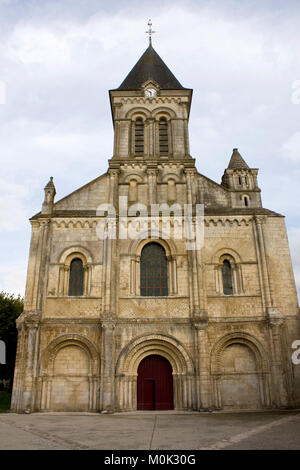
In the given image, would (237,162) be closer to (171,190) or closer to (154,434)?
(171,190)

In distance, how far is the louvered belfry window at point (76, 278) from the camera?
66.8 ft

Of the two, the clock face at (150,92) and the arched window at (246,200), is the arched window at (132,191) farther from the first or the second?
the clock face at (150,92)

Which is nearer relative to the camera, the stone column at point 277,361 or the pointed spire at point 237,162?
the stone column at point 277,361

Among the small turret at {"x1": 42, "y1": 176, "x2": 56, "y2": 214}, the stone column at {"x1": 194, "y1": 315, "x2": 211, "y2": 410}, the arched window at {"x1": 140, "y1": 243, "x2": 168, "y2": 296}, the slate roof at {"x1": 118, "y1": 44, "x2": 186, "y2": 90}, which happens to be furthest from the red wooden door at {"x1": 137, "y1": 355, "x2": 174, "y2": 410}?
the slate roof at {"x1": 118, "y1": 44, "x2": 186, "y2": 90}

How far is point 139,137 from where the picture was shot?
82.6 feet

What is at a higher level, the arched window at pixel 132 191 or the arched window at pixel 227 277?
the arched window at pixel 132 191

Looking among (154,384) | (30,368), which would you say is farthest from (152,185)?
(30,368)

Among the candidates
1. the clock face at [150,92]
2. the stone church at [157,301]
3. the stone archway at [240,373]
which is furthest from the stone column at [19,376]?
the clock face at [150,92]

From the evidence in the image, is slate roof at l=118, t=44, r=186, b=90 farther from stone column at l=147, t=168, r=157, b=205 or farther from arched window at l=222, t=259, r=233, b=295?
arched window at l=222, t=259, r=233, b=295

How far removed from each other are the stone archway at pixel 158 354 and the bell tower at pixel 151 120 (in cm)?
1149

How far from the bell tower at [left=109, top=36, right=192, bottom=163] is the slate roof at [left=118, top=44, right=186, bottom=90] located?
0.24 feet

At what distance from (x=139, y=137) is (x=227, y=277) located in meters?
11.4

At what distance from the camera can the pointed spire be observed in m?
23.4

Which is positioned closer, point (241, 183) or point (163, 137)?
point (241, 183)
